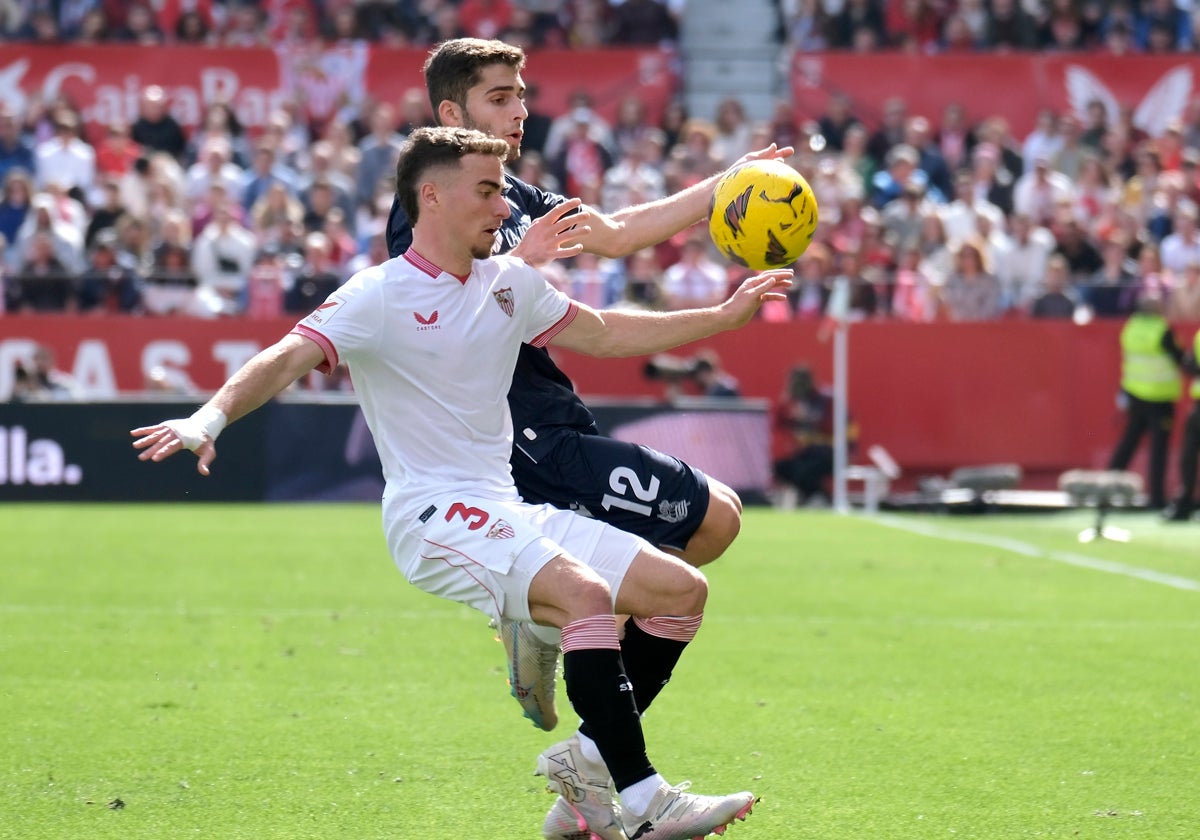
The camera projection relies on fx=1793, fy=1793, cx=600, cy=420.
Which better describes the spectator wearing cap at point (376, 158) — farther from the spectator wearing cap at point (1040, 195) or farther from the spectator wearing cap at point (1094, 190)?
the spectator wearing cap at point (1094, 190)

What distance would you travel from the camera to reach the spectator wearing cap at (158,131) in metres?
22.0

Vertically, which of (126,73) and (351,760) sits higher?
(126,73)

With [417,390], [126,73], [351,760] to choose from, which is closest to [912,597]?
[351,760]

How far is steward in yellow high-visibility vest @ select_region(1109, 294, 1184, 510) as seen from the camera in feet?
61.7

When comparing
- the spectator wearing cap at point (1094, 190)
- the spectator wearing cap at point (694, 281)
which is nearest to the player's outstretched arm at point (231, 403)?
the spectator wearing cap at point (694, 281)

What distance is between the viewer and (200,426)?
4.92 meters

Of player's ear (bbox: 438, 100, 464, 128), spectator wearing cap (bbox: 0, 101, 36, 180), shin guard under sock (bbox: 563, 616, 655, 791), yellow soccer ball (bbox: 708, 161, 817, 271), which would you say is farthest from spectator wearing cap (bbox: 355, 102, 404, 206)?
shin guard under sock (bbox: 563, 616, 655, 791)

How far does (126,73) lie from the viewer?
23234 mm

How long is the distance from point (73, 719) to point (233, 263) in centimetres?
1256

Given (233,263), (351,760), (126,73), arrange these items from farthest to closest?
(126,73)
(233,263)
(351,760)

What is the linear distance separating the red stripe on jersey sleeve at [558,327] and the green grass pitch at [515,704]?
154cm

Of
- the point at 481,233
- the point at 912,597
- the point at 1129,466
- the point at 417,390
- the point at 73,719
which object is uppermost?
the point at 481,233

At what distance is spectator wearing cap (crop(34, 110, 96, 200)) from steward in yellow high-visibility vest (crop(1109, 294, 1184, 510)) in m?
11.9

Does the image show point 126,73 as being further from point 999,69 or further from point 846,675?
point 846,675
